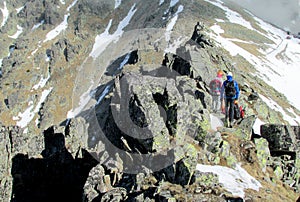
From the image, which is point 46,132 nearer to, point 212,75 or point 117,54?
point 212,75

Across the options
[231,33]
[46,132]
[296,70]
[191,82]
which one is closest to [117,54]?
[231,33]

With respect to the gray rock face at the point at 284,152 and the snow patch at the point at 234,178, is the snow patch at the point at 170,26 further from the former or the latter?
the snow patch at the point at 234,178

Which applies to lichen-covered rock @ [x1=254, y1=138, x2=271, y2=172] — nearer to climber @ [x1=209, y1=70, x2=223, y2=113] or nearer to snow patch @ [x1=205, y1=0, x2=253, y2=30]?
climber @ [x1=209, y1=70, x2=223, y2=113]

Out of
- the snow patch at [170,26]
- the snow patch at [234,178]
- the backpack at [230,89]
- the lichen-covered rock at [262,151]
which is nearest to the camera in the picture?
the snow patch at [234,178]

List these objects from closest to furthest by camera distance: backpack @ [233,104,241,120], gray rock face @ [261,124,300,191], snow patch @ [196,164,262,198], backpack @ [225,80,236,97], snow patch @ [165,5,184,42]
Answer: snow patch @ [196,164,262,198], gray rock face @ [261,124,300,191], backpack @ [225,80,236,97], backpack @ [233,104,241,120], snow patch @ [165,5,184,42]

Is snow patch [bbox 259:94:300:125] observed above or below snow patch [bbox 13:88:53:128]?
above

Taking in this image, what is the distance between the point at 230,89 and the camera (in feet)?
83.7

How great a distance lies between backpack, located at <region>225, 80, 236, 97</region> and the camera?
25.4m

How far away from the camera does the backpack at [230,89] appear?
2540 cm

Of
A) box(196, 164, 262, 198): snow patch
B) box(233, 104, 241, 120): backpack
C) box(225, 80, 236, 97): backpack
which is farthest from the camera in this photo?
box(233, 104, 241, 120): backpack

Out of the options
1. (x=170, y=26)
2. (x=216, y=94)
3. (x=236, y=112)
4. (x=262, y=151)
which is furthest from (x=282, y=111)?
(x=170, y=26)

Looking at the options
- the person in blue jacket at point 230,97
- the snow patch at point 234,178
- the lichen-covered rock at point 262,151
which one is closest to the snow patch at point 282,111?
the person in blue jacket at point 230,97

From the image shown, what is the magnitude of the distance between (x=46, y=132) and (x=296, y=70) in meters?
88.6

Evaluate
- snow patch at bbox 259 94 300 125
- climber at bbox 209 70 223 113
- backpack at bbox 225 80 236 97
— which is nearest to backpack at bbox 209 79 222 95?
climber at bbox 209 70 223 113
